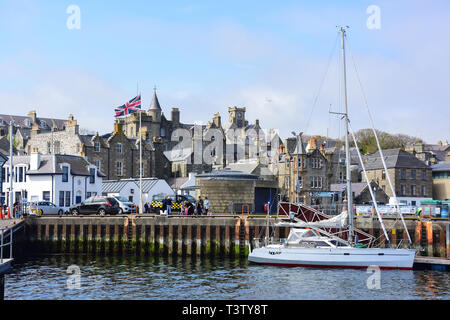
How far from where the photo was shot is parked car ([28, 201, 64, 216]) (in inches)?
1925

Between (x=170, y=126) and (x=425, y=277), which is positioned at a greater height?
(x=170, y=126)

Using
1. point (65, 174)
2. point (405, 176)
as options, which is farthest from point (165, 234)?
point (405, 176)

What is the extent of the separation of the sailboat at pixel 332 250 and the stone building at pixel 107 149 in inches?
1959

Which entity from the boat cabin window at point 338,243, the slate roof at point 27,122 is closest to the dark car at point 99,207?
the boat cabin window at point 338,243

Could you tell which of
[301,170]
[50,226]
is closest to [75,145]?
[301,170]

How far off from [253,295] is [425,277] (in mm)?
11550

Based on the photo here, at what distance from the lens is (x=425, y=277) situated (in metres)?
32.8

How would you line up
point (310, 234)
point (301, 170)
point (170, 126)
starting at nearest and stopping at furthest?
point (310, 234) → point (301, 170) → point (170, 126)

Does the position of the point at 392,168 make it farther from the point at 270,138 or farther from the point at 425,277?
the point at 425,277

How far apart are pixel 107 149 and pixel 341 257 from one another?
5601 cm

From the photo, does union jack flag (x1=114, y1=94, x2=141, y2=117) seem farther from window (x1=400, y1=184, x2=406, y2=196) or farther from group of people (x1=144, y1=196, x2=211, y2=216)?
window (x1=400, y1=184, x2=406, y2=196)

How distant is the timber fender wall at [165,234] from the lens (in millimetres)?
40688

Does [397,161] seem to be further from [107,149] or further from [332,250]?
[332,250]

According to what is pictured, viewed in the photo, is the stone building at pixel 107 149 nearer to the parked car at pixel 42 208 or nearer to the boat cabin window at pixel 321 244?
the parked car at pixel 42 208
